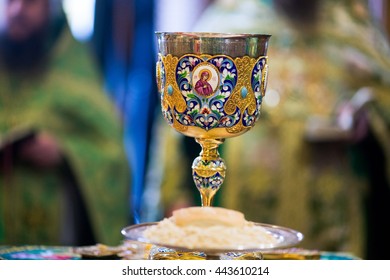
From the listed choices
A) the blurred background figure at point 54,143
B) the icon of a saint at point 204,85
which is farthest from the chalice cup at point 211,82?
the blurred background figure at point 54,143

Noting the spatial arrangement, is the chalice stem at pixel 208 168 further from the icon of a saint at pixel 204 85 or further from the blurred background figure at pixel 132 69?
the blurred background figure at pixel 132 69

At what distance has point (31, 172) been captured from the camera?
3188 millimetres

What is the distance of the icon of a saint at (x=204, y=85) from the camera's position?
4.74ft

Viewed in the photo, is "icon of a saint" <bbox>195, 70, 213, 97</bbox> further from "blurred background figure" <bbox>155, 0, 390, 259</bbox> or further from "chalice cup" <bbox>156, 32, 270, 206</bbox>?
"blurred background figure" <bbox>155, 0, 390, 259</bbox>

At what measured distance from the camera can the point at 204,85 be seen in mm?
1449

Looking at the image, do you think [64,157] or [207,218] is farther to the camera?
[64,157]

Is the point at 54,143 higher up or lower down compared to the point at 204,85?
lower down

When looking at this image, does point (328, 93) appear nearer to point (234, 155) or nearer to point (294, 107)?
point (294, 107)

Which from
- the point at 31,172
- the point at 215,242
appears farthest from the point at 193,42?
the point at 31,172

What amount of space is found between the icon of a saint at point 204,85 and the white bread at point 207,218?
6.4 inches

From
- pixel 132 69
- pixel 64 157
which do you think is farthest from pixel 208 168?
pixel 132 69

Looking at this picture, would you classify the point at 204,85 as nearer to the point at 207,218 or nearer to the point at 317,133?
the point at 207,218

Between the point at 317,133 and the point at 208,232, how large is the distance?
1982 millimetres

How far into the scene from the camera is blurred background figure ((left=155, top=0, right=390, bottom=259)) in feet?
10.8
